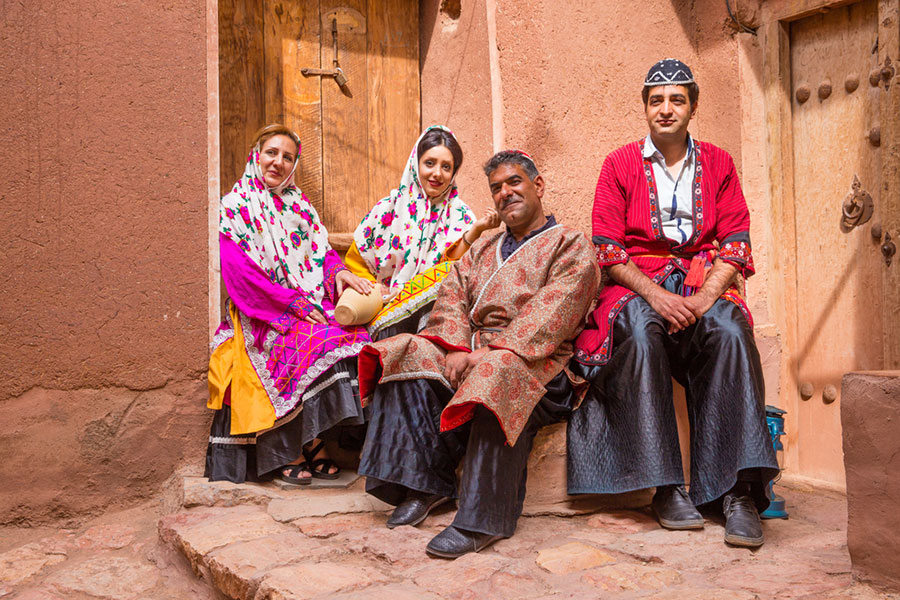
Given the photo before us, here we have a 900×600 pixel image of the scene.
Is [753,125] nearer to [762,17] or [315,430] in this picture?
[762,17]

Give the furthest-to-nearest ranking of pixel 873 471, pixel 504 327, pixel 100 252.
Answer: pixel 100 252, pixel 504 327, pixel 873 471

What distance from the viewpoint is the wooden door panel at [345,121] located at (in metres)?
4.38

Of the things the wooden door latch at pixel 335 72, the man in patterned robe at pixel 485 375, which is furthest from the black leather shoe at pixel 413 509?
the wooden door latch at pixel 335 72

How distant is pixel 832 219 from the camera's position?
3.99 metres

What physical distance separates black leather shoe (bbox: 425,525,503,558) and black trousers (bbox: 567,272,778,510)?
514 millimetres

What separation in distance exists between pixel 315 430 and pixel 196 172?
4.05ft

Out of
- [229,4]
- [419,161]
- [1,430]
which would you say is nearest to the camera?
[1,430]

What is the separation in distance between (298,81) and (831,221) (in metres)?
2.81

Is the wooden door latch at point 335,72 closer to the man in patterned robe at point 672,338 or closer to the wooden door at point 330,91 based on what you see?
the wooden door at point 330,91

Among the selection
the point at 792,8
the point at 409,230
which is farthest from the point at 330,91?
the point at 792,8

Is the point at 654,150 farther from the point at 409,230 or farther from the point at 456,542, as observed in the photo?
the point at 456,542

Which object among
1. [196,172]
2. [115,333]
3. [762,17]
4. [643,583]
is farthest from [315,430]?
[762,17]

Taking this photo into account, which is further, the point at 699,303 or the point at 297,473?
the point at 297,473

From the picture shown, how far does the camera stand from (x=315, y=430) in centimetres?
328
